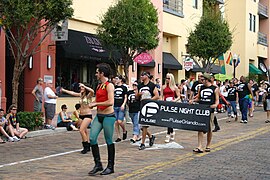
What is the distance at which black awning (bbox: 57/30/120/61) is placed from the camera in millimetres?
21125

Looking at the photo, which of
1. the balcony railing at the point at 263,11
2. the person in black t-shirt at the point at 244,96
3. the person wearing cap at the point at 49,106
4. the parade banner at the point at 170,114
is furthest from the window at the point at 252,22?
the parade banner at the point at 170,114

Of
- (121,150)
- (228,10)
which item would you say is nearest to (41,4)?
(121,150)

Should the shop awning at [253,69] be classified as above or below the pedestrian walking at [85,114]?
above

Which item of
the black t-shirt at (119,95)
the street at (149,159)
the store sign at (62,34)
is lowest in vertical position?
the street at (149,159)

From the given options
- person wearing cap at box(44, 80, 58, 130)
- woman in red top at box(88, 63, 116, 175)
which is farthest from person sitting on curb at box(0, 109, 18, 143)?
woman in red top at box(88, 63, 116, 175)

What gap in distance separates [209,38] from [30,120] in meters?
18.3

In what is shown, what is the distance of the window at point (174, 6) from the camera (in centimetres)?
3116

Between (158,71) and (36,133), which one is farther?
(158,71)

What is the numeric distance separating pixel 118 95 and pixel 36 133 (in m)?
3.13

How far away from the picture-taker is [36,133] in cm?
1460

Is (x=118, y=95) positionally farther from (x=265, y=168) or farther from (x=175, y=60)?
(x=175, y=60)

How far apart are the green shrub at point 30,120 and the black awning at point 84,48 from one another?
20.7ft

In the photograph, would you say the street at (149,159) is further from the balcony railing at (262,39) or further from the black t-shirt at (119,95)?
the balcony railing at (262,39)

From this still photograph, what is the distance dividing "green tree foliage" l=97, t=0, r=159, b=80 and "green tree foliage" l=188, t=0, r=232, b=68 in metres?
9.54
